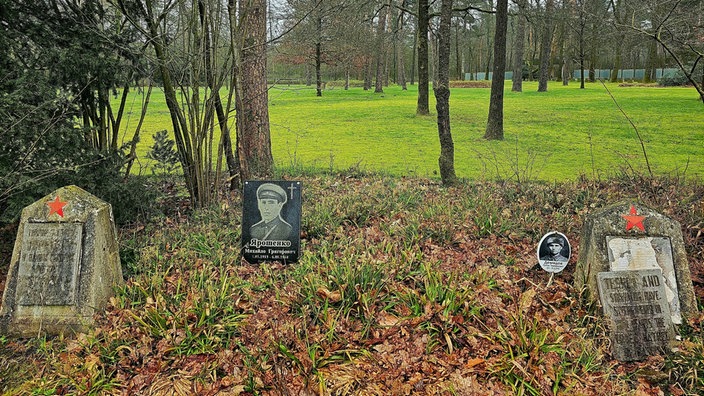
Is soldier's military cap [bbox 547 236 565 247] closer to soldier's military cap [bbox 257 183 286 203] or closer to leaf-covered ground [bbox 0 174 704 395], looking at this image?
leaf-covered ground [bbox 0 174 704 395]

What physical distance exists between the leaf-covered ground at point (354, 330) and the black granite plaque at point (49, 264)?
1.01ft

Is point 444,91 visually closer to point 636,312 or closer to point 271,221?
point 271,221

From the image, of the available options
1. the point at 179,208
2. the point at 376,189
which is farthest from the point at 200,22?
the point at 376,189

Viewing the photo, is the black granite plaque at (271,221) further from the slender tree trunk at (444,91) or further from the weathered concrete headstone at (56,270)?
the slender tree trunk at (444,91)

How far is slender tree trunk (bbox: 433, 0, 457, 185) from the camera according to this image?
6203 mm

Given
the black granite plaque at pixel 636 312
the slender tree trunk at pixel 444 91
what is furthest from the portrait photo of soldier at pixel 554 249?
the slender tree trunk at pixel 444 91

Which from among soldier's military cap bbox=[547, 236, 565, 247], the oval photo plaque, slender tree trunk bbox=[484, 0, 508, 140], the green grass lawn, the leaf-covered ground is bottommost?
the leaf-covered ground

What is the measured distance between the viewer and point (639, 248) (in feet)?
11.4

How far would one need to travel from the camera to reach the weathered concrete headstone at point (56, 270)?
3408 millimetres

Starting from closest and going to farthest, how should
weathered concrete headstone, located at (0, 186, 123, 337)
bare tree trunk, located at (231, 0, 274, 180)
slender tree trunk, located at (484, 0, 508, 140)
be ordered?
weathered concrete headstone, located at (0, 186, 123, 337) → bare tree trunk, located at (231, 0, 274, 180) → slender tree trunk, located at (484, 0, 508, 140)

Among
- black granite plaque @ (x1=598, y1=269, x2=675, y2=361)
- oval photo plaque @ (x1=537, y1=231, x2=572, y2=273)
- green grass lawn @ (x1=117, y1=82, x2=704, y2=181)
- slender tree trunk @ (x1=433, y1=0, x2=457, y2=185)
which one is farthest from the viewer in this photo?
green grass lawn @ (x1=117, y1=82, x2=704, y2=181)

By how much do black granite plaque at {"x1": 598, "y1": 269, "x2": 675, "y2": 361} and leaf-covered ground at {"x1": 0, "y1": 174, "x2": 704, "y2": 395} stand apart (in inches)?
3.4

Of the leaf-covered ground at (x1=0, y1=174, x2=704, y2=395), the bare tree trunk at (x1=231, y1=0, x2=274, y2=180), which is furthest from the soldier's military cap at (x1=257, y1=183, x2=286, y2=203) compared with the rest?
the bare tree trunk at (x1=231, y1=0, x2=274, y2=180)

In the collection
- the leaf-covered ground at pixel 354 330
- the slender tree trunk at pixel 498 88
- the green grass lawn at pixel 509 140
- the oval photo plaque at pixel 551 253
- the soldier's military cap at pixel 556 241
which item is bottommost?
the leaf-covered ground at pixel 354 330
